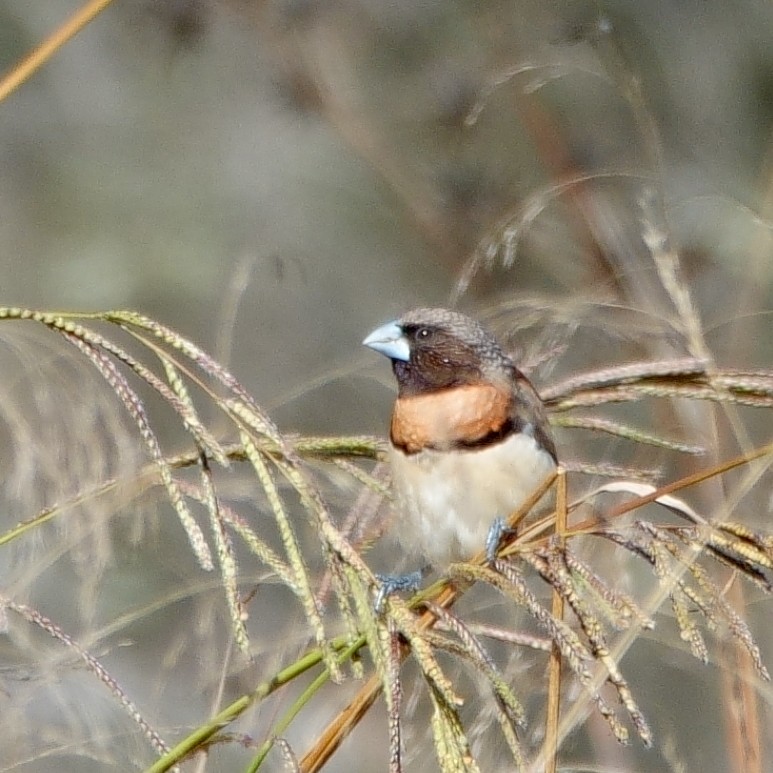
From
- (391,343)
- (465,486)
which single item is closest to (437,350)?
(391,343)

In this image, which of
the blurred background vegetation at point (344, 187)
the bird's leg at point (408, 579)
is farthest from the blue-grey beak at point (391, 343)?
the bird's leg at point (408, 579)

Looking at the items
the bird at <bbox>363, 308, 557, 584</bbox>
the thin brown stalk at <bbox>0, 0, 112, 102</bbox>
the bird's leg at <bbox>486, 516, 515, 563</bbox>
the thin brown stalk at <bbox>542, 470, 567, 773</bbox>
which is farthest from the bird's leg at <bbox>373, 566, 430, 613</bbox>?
the thin brown stalk at <bbox>0, 0, 112, 102</bbox>

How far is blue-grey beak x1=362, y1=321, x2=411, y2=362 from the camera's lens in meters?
2.98

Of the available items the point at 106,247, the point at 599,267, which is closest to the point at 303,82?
the point at 599,267

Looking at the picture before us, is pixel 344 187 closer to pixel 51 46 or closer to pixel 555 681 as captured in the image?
pixel 51 46

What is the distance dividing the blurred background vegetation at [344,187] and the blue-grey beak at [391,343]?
283 millimetres

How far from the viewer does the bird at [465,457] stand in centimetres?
261

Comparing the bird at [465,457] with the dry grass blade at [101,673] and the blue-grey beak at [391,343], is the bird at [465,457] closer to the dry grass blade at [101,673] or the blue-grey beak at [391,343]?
the blue-grey beak at [391,343]

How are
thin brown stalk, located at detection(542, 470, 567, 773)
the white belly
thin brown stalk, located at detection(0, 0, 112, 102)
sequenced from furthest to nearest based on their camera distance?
1. the white belly
2. thin brown stalk, located at detection(0, 0, 112, 102)
3. thin brown stalk, located at detection(542, 470, 567, 773)

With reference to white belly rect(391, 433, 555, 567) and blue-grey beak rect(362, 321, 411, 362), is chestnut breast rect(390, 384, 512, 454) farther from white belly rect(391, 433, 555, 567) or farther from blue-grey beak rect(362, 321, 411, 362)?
blue-grey beak rect(362, 321, 411, 362)

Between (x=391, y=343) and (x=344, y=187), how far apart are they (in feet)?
11.9

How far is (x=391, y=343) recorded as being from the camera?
2994 mm

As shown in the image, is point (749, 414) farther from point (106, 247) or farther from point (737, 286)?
point (106, 247)

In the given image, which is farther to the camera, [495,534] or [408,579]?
[408,579]
